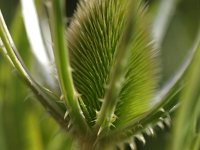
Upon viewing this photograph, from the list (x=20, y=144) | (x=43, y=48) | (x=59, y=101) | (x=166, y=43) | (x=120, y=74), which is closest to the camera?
(x=120, y=74)

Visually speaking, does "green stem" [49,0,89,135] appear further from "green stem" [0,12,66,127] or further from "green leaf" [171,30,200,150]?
"green leaf" [171,30,200,150]

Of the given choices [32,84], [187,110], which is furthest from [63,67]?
[187,110]

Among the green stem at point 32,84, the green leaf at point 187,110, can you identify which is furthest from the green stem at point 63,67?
the green leaf at point 187,110

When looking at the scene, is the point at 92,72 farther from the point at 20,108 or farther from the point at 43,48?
the point at 20,108

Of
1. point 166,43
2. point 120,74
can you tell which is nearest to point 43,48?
point 120,74

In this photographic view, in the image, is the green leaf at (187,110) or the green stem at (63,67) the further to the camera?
the green stem at (63,67)

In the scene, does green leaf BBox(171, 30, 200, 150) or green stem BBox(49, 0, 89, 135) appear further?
green stem BBox(49, 0, 89, 135)

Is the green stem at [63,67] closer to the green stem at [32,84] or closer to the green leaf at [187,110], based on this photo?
the green stem at [32,84]

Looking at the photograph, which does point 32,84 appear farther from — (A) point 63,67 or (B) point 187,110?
(B) point 187,110

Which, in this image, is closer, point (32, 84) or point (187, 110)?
point (187, 110)

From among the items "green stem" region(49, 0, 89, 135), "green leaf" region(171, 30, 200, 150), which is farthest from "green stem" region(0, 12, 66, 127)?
"green leaf" region(171, 30, 200, 150)

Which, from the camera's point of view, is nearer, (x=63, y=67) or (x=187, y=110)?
(x=187, y=110)
